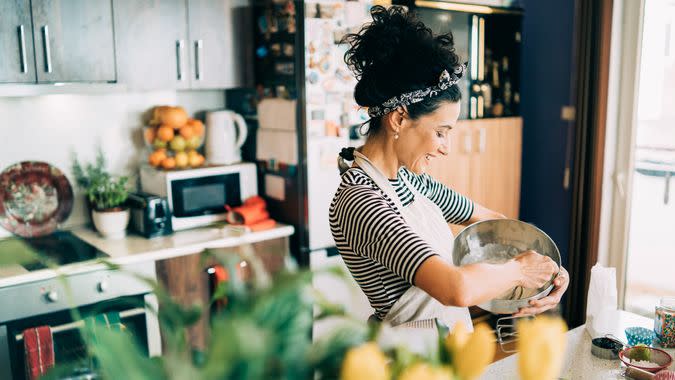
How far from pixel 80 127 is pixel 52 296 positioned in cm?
92

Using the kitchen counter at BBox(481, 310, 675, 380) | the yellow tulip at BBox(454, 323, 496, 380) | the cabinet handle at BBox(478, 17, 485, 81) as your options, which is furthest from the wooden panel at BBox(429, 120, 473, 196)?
the yellow tulip at BBox(454, 323, 496, 380)

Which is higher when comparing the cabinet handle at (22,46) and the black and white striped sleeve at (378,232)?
the cabinet handle at (22,46)

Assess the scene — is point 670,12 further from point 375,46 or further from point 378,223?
point 378,223

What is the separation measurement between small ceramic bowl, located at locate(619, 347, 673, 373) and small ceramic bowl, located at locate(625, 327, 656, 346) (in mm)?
125

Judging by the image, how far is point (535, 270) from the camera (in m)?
1.50

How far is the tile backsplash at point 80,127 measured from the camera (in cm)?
276

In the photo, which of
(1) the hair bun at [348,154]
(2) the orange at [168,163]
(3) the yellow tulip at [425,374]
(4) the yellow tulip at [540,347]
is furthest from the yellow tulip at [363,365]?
(2) the orange at [168,163]

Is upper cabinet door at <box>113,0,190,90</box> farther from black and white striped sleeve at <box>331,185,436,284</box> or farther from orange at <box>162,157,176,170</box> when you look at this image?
black and white striped sleeve at <box>331,185,436,284</box>

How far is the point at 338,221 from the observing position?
4.82 ft

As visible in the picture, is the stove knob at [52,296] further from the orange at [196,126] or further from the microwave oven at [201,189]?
the orange at [196,126]

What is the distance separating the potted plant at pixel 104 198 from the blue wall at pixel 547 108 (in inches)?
94.3

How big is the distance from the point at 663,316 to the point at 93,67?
2.28 m

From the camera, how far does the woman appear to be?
1.38 metres

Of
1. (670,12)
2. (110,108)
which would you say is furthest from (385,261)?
(670,12)
